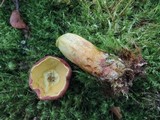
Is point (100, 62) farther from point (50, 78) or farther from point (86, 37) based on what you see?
point (50, 78)

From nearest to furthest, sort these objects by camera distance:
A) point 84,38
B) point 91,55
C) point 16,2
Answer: point 91,55
point 84,38
point 16,2

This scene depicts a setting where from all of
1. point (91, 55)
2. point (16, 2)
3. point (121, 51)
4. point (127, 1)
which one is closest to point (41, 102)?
point (91, 55)

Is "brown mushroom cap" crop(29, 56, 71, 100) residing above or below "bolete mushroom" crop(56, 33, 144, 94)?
below

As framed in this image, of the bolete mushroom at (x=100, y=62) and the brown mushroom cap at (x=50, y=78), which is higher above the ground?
the bolete mushroom at (x=100, y=62)

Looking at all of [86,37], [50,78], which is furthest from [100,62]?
[50,78]

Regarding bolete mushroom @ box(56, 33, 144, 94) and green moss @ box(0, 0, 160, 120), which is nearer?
bolete mushroom @ box(56, 33, 144, 94)

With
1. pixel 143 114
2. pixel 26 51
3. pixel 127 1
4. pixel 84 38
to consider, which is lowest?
pixel 143 114

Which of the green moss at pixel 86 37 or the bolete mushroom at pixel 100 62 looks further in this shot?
the green moss at pixel 86 37

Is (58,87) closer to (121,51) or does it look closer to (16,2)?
(121,51)
